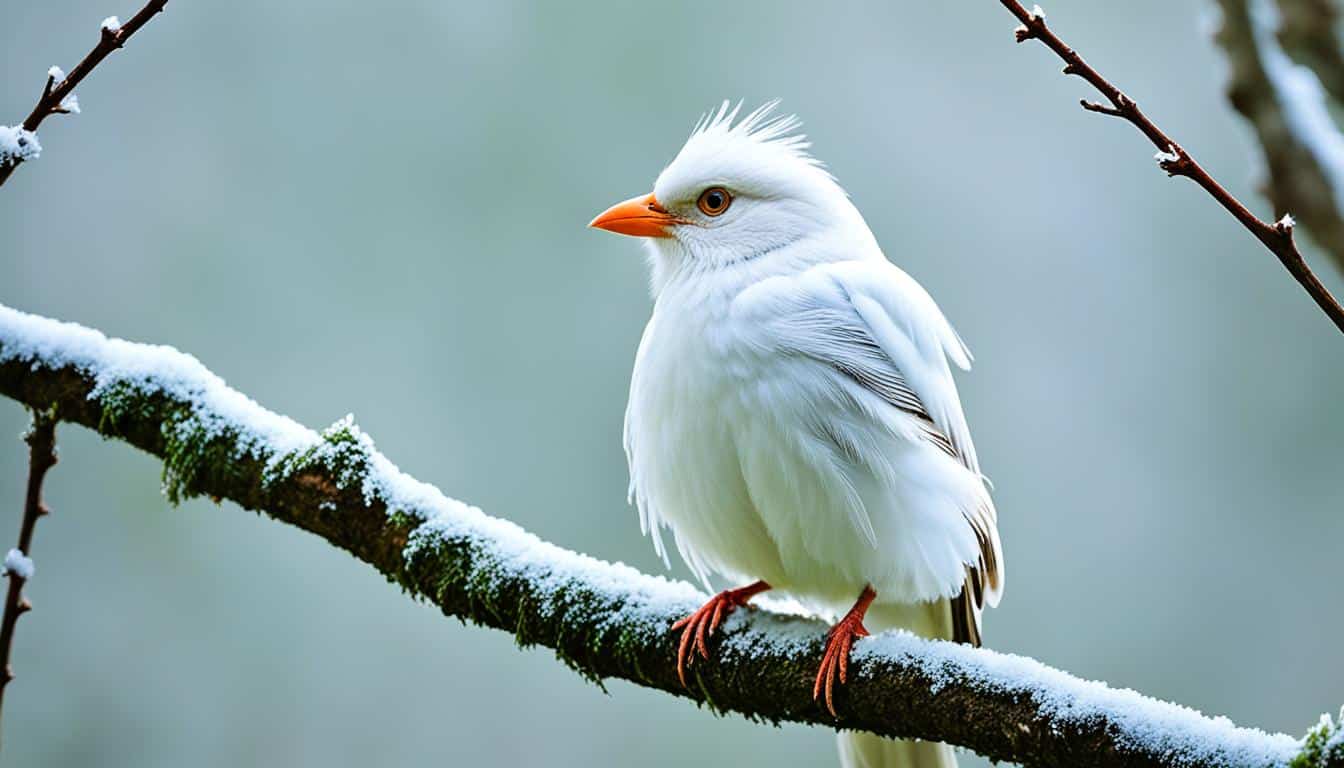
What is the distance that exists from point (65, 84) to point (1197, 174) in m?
1.43

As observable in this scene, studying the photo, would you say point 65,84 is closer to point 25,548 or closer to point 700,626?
point 25,548

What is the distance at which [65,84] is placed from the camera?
1673mm

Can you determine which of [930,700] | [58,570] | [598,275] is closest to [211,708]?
[58,570]

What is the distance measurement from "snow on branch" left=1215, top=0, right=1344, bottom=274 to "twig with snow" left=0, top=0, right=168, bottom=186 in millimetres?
1543

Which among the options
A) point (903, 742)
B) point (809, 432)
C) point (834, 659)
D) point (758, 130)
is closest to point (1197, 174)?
point (834, 659)

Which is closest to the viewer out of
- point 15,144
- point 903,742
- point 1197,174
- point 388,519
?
point 1197,174

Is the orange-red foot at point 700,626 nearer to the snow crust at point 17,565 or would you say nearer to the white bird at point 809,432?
the white bird at point 809,432

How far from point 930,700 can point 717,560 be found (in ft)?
2.96

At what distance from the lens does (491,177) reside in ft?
23.8

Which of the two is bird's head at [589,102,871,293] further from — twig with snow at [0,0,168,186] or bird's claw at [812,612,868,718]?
twig with snow at [0,0,168,186]

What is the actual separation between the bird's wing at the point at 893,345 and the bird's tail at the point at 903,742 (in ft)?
0.27

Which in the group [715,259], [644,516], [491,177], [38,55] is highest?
[38,55]

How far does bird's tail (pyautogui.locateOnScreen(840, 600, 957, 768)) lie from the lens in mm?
2820

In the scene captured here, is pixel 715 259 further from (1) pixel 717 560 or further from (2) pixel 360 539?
(2) pixel 360 539
